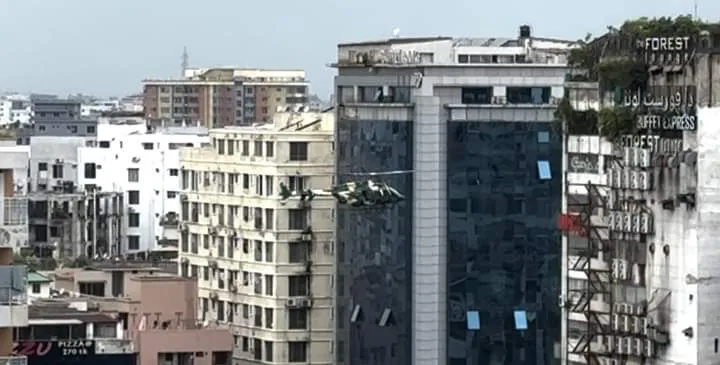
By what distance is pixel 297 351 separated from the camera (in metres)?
62.5

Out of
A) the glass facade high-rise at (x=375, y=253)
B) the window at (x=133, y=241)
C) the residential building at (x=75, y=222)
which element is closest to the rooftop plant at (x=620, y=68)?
the glass facade high-rise at (x=375, y=253)

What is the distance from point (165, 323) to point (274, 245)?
108 inches

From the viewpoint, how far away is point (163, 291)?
62406 millimetres

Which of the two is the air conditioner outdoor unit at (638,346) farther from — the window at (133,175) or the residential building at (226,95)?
the residential building at (226,95)

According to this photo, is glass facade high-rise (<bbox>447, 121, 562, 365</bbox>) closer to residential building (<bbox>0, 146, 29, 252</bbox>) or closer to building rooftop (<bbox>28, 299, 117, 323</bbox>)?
building rooftop (<bbox>28, 299, 117, 323</bbox>)

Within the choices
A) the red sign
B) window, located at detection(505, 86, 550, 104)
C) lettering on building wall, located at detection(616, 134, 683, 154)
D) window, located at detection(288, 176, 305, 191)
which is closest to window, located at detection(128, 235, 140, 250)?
window, located at detection(288, 176, 305, 191)

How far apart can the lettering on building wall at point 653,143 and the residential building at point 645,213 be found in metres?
0.01

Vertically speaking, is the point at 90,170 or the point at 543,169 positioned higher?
the point at 543,169

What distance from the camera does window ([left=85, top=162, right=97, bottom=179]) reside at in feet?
311

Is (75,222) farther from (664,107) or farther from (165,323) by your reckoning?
(664,107)

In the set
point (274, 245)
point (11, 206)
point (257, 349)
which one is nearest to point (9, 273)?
point (11, 206)

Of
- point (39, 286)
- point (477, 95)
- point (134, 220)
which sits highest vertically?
point (477, 95)

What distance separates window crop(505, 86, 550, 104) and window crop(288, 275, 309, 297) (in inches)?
319

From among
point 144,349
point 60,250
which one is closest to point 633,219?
point 144,349
